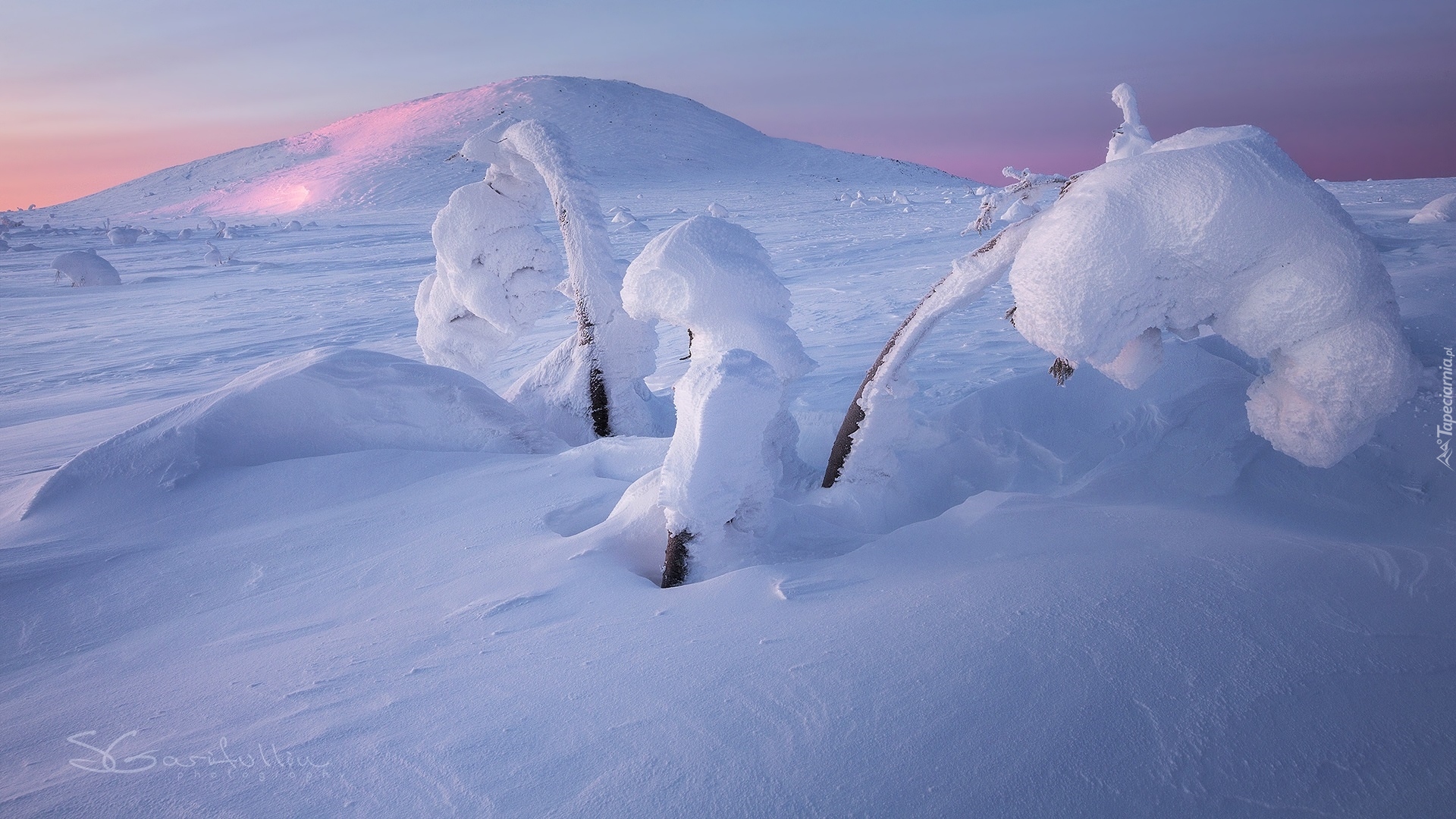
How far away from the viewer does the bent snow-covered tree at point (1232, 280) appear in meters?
2.50

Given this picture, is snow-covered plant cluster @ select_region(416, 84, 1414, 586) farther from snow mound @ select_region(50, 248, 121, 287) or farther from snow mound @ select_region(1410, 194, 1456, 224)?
snow mound @ select_region(50, 248, 121, 287)

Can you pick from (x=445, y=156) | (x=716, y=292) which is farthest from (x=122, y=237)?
(x=716, y=292)

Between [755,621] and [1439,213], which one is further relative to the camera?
[1439,213]

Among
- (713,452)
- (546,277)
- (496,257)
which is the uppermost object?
(496,257)

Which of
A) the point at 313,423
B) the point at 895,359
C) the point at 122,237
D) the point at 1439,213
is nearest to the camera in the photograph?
the point at 895,359

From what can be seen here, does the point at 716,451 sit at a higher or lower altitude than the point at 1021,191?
lower

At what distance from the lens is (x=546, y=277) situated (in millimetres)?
6172

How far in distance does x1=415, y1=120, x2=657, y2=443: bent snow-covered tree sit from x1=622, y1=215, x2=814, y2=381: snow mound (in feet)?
5.95

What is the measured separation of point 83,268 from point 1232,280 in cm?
1958

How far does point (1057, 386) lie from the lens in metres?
5.08

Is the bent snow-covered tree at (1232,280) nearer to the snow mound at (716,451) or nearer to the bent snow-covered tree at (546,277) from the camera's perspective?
the snow mound at (716,451)

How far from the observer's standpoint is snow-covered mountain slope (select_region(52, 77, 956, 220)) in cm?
4059

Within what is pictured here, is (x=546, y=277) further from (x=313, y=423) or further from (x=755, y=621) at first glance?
(x=755, y=621)
